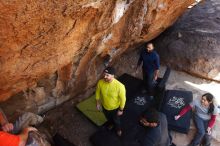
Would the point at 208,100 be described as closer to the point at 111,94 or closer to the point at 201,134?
the point at 201,134

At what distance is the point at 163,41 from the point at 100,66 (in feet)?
7.72

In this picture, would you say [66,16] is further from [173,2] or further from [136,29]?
[173,2]

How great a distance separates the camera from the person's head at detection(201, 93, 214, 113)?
570 cm

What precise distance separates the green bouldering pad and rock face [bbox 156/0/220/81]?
2.47 m

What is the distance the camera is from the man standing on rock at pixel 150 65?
255 inches

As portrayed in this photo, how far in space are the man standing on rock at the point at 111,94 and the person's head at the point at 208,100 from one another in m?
1.49

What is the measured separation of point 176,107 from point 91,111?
1.77 metres

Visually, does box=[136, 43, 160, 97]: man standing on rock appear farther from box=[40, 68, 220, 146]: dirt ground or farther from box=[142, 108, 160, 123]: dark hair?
box=[142, 108, 160, 123]: dark hair

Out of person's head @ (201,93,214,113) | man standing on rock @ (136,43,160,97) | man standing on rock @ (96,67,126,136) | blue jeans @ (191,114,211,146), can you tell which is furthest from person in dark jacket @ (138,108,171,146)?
man standing on rock @ (136,43,160,97)

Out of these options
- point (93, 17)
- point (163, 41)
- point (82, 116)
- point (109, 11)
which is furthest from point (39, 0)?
point (163, 41)

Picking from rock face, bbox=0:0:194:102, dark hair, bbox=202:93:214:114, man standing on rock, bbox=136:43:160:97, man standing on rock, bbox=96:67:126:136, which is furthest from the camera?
man standing on rock, bbox=136:43:160:97

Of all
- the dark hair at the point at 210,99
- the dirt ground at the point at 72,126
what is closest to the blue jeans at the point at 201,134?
the dirt ground at the point at 72,126

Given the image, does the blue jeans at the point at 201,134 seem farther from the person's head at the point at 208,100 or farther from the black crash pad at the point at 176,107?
the person's head at the point at 208,100

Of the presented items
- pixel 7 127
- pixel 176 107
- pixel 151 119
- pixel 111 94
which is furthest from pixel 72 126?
pixel 151 119
